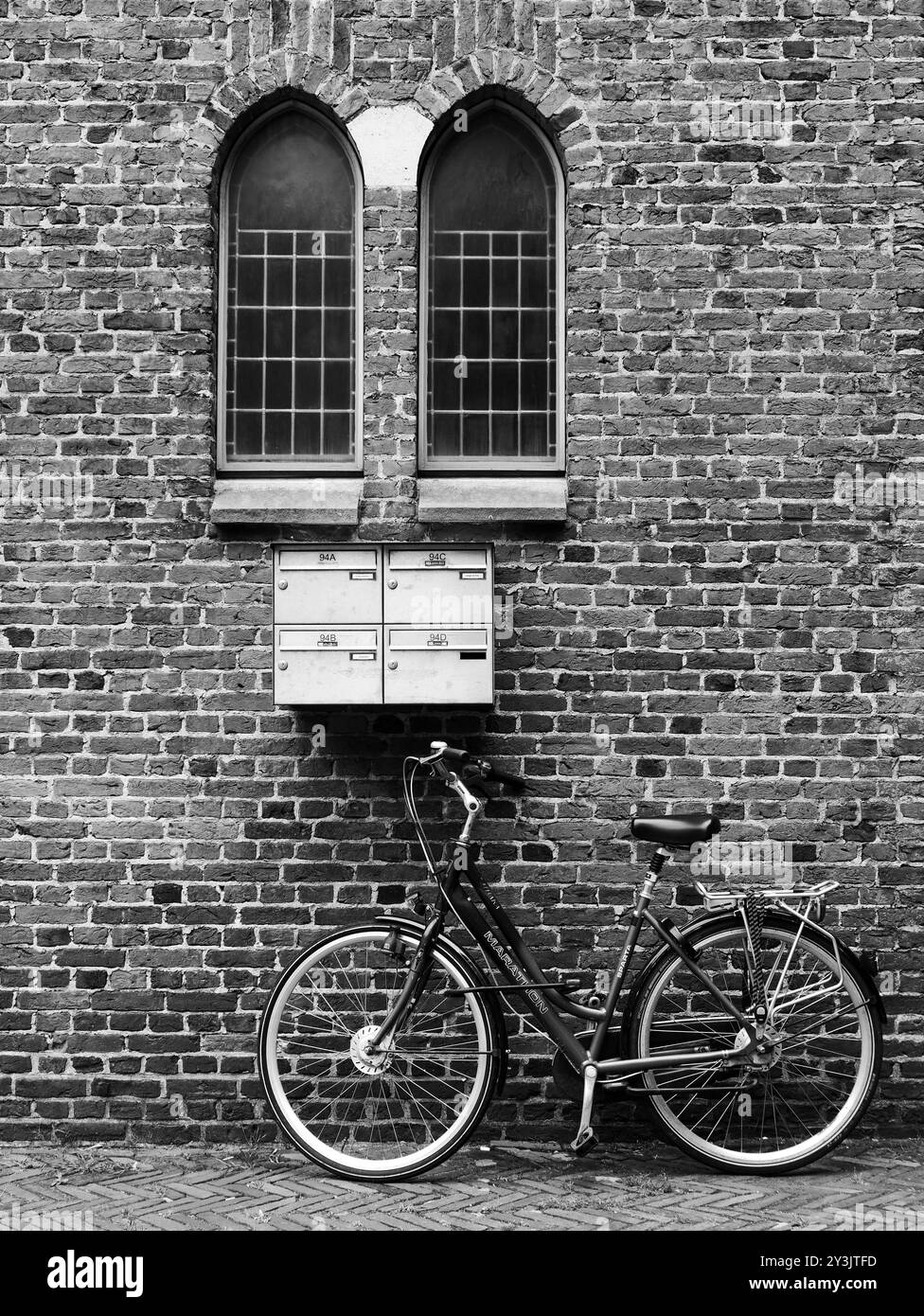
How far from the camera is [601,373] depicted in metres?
5.40

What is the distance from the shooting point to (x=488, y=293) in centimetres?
562

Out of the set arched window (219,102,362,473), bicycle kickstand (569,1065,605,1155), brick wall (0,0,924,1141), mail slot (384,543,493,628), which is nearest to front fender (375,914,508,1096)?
bicycle kickstand (569,1065,605,1155)

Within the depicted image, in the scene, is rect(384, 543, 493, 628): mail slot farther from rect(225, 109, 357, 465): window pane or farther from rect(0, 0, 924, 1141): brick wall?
rect(225, 109, 357, 465): window pane

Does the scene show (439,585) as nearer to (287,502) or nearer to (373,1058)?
(287,502)

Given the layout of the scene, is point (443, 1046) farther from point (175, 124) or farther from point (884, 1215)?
point (175, 124)

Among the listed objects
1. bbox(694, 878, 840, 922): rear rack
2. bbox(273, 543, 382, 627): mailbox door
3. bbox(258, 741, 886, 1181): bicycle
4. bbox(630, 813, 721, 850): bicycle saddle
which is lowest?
bbox(258, 741, 886, 1181): bicycle

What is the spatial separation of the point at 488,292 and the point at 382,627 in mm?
1631

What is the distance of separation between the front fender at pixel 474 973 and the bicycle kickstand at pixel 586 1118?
30 cm

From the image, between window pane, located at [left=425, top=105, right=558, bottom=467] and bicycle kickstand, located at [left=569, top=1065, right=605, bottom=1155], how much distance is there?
2527 millimetres

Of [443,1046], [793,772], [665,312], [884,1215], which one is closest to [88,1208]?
[443,1046]

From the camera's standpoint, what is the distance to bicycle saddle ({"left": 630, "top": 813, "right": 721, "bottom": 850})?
4.79m

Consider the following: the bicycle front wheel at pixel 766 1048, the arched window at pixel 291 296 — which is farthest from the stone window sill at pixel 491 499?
the bicycle front wheel at pixel 766 1048

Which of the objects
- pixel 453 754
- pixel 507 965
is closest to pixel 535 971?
pixel 507 965

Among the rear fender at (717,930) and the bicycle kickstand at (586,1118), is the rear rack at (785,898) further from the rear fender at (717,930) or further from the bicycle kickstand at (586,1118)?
the bicycle kickstand at (586,1118)
